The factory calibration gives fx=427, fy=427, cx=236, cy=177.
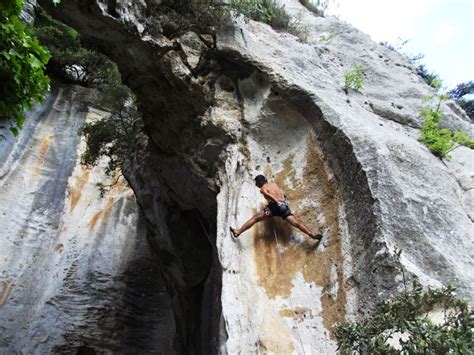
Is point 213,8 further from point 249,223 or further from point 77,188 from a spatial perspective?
point 77,188

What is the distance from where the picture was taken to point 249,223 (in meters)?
6.04

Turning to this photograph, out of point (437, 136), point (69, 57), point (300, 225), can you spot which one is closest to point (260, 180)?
point (300, 225)

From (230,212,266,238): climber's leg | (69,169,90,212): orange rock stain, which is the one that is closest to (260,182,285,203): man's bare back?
(230,212,266,238): climber's leg

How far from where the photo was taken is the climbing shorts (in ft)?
19.4

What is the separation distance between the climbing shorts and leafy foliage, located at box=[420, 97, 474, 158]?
2666 millimetres

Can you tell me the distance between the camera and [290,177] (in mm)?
6684

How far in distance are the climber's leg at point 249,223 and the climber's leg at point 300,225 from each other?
38cm

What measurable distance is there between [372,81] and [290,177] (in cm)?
354

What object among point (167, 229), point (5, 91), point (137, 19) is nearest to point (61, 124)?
point (167, 229)

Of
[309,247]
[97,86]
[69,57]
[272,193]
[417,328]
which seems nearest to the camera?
[417,328]

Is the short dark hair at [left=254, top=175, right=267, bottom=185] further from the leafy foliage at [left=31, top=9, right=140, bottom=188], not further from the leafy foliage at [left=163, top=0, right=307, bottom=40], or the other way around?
the leafy foliage at [left=31, top=9, right=140, bottom=188]

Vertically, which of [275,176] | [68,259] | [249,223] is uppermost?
[68,259]

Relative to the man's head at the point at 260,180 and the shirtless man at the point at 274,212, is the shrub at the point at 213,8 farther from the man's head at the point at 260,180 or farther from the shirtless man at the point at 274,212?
the shirtless man at the point at 274,212

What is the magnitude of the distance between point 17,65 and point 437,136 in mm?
6129
